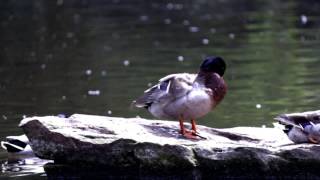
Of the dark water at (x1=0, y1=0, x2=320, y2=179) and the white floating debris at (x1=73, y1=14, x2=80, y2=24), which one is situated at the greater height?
the white floating debris at (x1=73, y1=14, x2=80, y2=24)

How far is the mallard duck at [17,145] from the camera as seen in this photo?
11664mm

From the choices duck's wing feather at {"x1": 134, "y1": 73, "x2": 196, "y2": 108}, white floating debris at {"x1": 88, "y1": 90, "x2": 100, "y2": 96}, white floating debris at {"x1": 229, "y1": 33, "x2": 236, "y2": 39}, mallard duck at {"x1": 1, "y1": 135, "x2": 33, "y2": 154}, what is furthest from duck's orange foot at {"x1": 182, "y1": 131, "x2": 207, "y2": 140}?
white floating debris at {"x1": 229, "y1": 33, "x2": 236, "y2": 39}

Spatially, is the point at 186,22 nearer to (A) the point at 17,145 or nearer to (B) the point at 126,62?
(B) the point at 126,62

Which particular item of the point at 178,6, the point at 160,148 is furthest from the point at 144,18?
the point at 160,148

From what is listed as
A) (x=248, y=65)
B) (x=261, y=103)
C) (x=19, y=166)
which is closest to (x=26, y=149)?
(x=19, y=166)

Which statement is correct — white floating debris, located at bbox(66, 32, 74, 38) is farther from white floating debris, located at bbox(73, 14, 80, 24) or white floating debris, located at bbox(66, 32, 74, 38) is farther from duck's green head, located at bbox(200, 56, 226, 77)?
duck's green head, located at bbox(200, 56, 226, 77)

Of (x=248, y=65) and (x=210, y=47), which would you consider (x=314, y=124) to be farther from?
(x=210, y=47)

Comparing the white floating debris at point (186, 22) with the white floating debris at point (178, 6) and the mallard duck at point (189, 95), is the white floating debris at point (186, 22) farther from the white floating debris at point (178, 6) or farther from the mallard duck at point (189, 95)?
the mallard duck at point (189, 95)

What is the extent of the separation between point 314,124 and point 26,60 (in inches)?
606

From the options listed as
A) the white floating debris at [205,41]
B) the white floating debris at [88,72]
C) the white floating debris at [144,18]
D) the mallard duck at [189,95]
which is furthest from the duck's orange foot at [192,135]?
the white floating debris at [144,18]

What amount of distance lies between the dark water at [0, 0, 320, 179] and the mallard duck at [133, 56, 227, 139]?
173 cm

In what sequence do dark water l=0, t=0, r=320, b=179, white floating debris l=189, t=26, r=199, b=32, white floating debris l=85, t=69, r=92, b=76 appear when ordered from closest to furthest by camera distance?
dark water l=0, t=0, r=320, b=179, white floating debris l=85, t=69, r=92, b=76, white floating debris l=189, t=26, r=199, b=32

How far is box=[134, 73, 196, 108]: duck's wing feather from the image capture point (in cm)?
1021

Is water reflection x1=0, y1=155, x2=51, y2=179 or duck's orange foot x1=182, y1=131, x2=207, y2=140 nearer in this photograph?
duck's orange foot x1=182, y1=131, x2=207, y2=140
